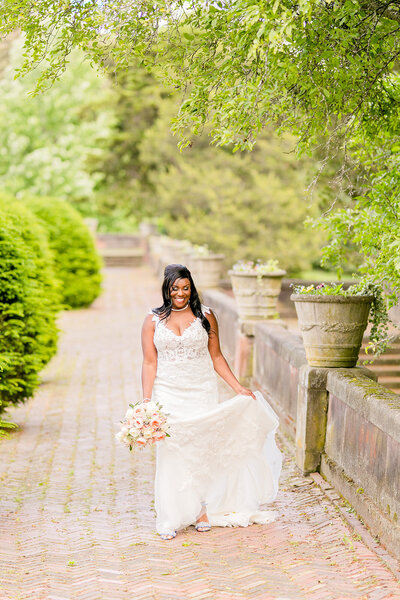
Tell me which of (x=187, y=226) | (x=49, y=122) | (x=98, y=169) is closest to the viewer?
(x=187, y=226)

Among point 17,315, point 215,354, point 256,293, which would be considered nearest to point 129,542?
point 215,354

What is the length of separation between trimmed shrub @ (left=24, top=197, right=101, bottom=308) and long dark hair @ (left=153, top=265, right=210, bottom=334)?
1492 centimetres

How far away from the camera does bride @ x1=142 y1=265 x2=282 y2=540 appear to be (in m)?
5.73

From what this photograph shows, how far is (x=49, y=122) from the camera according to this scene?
39844 mm

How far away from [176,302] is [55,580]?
6.67ft

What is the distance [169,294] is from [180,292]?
87 mm

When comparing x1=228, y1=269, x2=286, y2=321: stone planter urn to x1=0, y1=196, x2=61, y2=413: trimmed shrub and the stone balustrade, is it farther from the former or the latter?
x1=0, y1=196, x2=61, y2=413: trimmed shrub

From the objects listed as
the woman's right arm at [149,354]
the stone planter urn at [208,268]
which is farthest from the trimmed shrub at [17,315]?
the stone planter urn at [208,268]

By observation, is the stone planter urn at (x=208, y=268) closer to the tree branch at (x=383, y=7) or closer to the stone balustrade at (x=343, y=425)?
the stone balustrade at (x=343, y=425)

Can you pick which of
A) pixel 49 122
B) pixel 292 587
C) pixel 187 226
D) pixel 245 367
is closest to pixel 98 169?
pixel 49 122

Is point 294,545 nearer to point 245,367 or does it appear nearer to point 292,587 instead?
point 292,587

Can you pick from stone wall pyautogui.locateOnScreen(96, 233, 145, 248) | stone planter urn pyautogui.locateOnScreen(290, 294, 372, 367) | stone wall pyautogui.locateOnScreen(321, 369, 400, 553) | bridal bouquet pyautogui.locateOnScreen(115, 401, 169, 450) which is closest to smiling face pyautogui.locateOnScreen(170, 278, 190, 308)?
bridal bouquet pyautogui.locateOnScreen(115, 401, 169, 450)

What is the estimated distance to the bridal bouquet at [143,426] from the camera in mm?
5371

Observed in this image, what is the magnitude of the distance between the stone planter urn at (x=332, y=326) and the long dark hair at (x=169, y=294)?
118 centimetres
